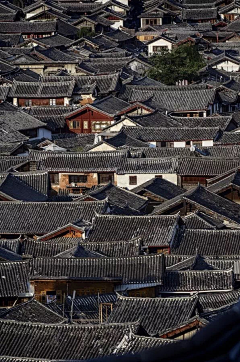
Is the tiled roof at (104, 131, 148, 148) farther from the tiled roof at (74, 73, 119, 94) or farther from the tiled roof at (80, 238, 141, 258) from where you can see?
the tiled roof at (80, 238, 141, 258)

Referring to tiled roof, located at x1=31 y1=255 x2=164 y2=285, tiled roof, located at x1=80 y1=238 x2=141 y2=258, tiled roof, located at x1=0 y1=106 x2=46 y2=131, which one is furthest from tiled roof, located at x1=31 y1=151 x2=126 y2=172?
tiled roof, located at x1=31 y1=255 x2=164 y2=285

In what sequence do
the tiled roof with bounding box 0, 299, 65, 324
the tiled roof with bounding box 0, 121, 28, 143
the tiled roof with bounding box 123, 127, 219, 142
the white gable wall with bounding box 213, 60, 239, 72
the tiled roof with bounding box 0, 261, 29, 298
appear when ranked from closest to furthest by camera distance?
the tiled roof with bounding box 0, 299, 65, 324 < the tiled roof with bounding box 0, 261, 29, 298 < the tiled roof with bounding box 123, 127, 219, 142 < the tiled roof with bounding box 0, 121, 28, 143 < the white gable wall with bounding box 213, 60, 239, 72

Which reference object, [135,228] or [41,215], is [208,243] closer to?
[135,228]

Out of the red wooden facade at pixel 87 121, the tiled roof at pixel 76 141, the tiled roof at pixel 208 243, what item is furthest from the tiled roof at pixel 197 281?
the red wooden facade at pixel 87 121

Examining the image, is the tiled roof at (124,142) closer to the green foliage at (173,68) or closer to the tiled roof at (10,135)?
the tiled roof at (10,135)

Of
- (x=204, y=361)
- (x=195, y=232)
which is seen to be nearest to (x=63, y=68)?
(x=195, y=232)
